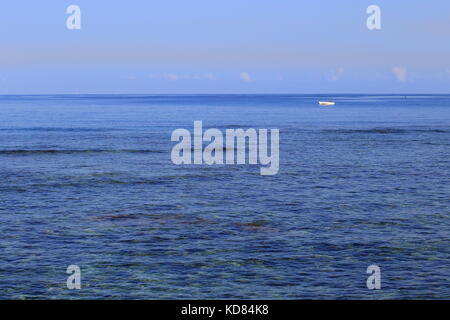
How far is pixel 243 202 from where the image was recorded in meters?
40.2

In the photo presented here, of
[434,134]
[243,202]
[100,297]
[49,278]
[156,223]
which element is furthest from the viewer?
[434,134]

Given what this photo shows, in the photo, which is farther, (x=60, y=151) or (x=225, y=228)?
(x=60, y=151)

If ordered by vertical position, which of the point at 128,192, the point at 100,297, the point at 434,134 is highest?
the point at 434,134

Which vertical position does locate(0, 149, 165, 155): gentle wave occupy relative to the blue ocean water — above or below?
above

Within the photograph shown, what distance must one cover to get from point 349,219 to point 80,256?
15.5 m

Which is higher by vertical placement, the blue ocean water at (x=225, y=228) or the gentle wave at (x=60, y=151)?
the gentle wave at (x=60, y=151)

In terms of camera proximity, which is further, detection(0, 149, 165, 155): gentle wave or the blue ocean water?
detection(0, 149, 165, 155): gentle wave

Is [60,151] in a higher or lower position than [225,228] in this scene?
higher

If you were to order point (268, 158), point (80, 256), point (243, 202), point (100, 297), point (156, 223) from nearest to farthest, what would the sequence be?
point (100, 297) → point (80, 256) → point (156, 223) → point (243, 202) → point (268, 158)

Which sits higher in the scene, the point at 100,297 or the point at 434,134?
the point at 434,134

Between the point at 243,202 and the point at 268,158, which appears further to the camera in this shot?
the point at 268,158

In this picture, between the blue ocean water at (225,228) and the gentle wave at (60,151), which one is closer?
the blue ocean water at (225,228)
